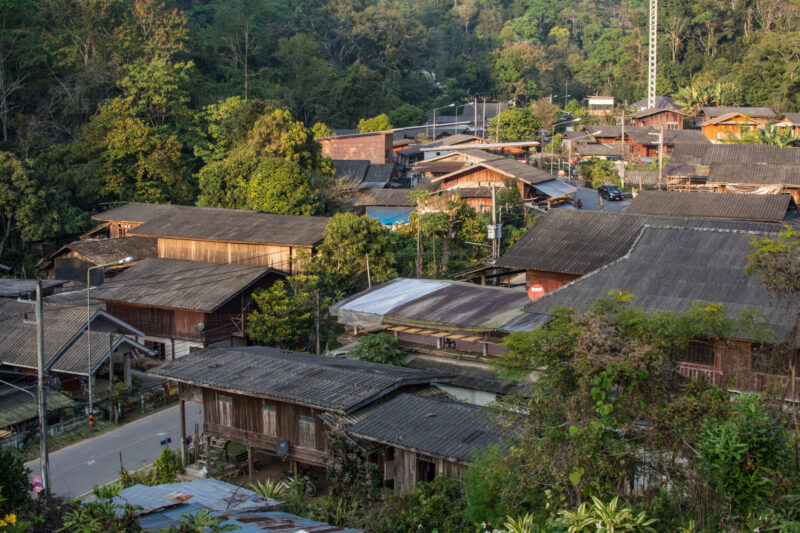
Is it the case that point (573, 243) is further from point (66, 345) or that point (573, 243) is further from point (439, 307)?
point (66, 345)

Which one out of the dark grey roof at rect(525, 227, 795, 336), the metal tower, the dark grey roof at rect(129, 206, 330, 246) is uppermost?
the metal tower

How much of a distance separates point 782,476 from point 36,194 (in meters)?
32.9

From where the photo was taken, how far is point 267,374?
57.6 feet

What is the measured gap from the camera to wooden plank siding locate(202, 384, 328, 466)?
1655 centimetres

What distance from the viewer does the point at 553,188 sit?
1513 inches

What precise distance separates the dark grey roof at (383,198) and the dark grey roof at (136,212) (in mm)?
9255

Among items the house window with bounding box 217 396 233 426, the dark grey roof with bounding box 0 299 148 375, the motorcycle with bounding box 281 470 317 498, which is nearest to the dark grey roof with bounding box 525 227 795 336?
the motorcycle with bounding box 281 470 317 498

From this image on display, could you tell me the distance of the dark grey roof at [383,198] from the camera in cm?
3888

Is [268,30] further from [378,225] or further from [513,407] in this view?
[513,407]

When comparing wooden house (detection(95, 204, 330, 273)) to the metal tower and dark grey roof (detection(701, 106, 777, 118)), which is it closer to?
dark grey roof (detection(701, 106, 777, 118))

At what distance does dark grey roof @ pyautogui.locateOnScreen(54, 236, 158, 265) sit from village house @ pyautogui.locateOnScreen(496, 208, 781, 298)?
53.4 feet

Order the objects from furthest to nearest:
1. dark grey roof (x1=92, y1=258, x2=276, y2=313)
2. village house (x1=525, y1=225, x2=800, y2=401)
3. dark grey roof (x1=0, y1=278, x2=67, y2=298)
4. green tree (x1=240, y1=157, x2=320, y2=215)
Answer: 1. green tree (x1=240, y1=157, x2=320, y2=215)
2. dark grey roof (x1=0, y1=278, x2=67, y2=298)
3. dark grey roof (x1=92, y1=258, x2=276, y2=313)
4. village house (x1=525, y1=225, x2=800, y2=401)

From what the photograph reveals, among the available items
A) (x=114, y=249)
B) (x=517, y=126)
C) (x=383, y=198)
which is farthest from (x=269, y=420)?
(x=517, y=126)

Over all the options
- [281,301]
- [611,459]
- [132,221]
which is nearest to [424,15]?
[132,221]
